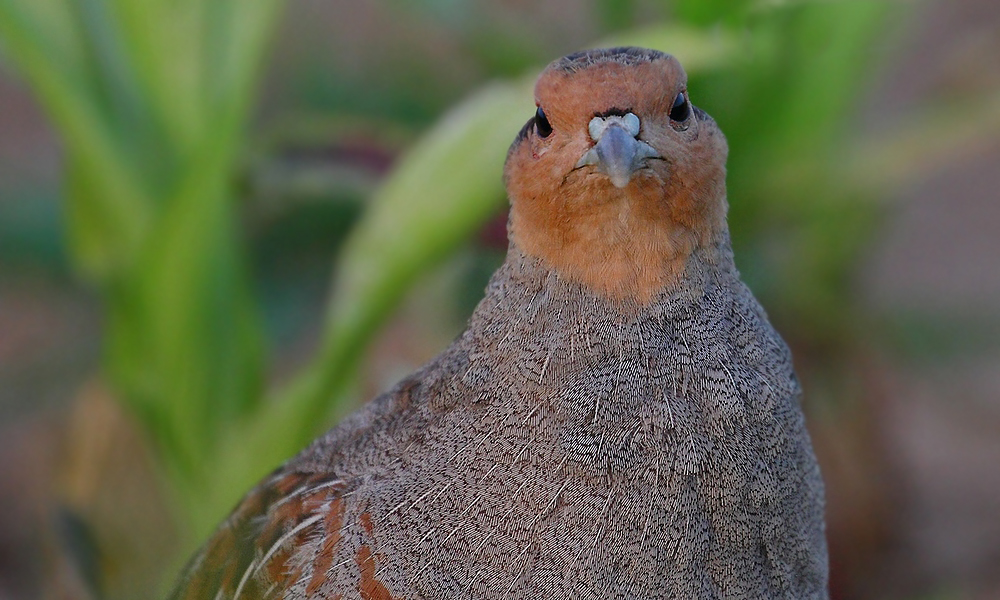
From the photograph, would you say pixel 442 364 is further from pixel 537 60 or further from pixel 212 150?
pixel 537 60

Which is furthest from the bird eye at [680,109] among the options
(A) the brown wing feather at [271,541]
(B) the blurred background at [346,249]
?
(A) the brown wing feather at [271,541]

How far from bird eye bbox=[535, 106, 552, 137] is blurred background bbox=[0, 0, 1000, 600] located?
24.9 inches

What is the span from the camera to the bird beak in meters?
1.34

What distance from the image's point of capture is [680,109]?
1523 millimetres

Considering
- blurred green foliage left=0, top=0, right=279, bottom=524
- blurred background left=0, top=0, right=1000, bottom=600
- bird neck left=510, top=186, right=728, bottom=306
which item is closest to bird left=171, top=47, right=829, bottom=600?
bird neck left=510, top=186, right=728, bottom=306

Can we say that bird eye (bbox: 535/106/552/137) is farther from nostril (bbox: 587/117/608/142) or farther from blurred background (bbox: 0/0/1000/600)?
blurred background (bbox: 0/0/1000/600)

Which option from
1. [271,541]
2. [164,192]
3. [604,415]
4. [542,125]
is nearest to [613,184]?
[542,125]

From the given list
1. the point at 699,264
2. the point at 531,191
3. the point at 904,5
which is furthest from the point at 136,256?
the point at 904,5

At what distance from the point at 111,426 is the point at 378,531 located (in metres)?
1.64

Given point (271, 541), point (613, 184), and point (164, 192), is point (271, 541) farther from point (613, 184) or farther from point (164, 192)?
point (164, 192)

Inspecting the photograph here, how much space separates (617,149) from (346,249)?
120 centimetres

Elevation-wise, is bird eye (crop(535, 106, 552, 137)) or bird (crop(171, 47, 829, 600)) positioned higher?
bird eye (crop(535, 106, 552, 137))

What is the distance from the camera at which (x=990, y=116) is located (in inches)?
116

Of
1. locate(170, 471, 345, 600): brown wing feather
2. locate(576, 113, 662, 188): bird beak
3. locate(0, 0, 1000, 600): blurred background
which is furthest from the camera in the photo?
locate(0, 0, 1000, 600): blurred background
